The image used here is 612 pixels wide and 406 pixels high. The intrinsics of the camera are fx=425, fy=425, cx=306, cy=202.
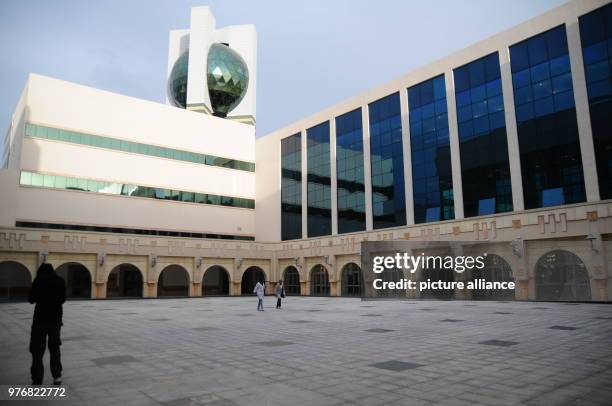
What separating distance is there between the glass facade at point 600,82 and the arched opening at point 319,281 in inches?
976

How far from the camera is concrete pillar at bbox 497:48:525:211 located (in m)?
28.7

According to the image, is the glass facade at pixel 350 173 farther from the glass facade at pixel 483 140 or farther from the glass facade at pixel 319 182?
the glass facade at pixel 483 140

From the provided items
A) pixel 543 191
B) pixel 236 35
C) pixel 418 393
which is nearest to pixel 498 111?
pixel 543 191

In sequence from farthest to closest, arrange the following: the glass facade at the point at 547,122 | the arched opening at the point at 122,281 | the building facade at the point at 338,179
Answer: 1. the arched opening at the point at 122,281
2. the building facade at the point at 338,179
3. the glass facade at the point at 547,122

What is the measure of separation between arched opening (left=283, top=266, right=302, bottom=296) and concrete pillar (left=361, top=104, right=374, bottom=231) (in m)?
11.6

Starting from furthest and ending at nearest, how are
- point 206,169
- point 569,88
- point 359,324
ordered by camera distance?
point 206,169 < point 569,88 < point 359,324

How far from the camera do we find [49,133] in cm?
3709

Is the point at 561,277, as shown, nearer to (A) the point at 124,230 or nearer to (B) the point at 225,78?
(A) the point at 124,230

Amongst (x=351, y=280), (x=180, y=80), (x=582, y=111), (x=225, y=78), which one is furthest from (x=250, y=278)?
(x=582, y=111)

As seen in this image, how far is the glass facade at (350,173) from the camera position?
3931 centimetres

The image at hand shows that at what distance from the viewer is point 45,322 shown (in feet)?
21.8

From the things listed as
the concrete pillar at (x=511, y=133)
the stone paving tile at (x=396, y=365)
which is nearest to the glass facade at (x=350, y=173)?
the concrete pillar at (x=511, y=133)

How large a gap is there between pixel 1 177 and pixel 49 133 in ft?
17.7

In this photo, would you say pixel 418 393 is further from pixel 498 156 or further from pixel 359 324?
pixel 498 156
